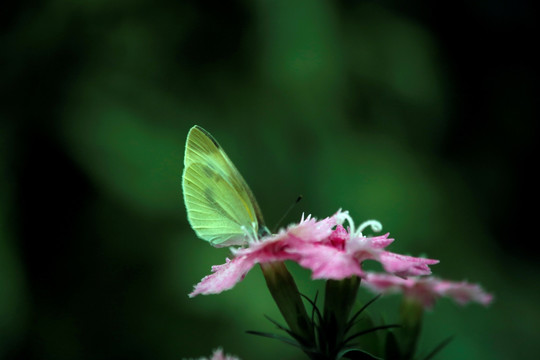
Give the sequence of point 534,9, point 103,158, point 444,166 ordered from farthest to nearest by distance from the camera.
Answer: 1. point 534,9
2. point 444,166
3. point 103,158

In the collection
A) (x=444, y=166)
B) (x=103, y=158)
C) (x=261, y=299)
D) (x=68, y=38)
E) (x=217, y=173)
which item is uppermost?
(x=444, y=166)

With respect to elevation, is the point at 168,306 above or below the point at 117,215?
below

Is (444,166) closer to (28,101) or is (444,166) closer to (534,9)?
(534,9)

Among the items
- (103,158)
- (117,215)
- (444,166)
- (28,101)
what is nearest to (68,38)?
(28,101)

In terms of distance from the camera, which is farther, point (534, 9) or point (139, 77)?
point (534, 9)

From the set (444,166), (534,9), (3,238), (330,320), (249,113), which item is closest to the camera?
(330,320)

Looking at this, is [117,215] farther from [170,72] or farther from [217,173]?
[217,173]

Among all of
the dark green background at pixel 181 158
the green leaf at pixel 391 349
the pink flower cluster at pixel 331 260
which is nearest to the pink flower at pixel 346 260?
the pink flower cluster at pixel 331 260

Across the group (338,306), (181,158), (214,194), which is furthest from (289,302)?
(181,158)
